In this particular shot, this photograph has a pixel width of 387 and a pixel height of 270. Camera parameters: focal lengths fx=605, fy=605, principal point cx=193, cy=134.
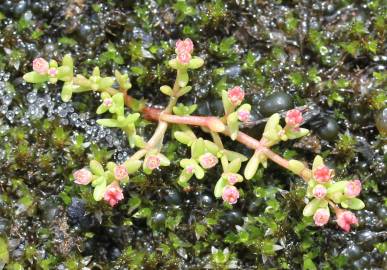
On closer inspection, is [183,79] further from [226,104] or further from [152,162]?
[152,162]

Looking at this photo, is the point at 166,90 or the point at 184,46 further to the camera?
the point at 166,90

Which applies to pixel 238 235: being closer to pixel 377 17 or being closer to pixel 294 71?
pixel 294 71

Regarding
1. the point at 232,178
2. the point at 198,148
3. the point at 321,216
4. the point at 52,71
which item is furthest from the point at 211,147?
the point at 52,71

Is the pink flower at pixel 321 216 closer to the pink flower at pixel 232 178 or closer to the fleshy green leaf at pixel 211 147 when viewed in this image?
the pink flower at pixel 232 178

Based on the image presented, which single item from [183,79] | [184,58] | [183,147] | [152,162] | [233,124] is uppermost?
[184,58]

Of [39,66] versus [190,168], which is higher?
[39,66]

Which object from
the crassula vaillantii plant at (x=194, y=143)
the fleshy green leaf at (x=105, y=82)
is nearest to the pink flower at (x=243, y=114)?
the crassula vaillantii plant at (x=194, y=143)
